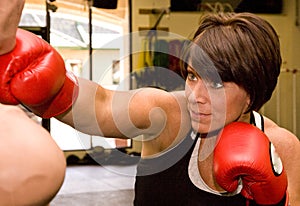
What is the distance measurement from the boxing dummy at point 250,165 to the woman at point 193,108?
3 cm

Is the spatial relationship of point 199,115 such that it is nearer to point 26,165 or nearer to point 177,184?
point 177,184

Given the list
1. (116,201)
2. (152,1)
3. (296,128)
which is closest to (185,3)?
(152,1)

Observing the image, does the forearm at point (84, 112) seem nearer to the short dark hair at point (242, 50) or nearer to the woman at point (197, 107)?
the woman at point (197, 107)

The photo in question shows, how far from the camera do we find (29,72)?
1043mm

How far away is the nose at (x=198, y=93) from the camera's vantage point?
56.8 inches

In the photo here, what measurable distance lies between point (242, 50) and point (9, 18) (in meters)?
0.80

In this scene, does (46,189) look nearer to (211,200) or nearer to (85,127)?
(85,127)

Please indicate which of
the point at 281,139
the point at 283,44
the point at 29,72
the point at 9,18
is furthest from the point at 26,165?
the point at 283,44

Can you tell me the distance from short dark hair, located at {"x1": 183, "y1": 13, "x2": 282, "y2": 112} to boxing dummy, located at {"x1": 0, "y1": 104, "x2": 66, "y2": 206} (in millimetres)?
Result: 896

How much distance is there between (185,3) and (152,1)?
0.48m

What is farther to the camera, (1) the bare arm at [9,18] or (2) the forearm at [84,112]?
(2) the forearm at [84,112]

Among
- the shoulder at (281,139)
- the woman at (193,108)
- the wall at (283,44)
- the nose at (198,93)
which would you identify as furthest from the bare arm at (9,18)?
the wall at (283,44)

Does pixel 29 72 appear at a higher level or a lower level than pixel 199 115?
higher

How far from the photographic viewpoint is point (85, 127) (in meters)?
1.40
